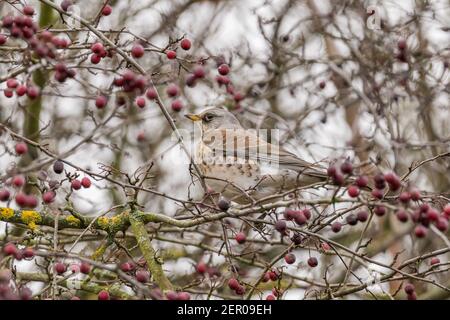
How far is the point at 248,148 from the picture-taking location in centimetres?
650

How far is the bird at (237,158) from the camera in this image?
19.7 ft

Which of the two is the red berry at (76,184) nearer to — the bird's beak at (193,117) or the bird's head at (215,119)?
Result: the bird's beak at (193,117)

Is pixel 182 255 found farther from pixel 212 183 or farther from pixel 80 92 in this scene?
pixel 80 92

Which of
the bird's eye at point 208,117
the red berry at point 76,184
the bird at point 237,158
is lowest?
the red berry at point 76,184

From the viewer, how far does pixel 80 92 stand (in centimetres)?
735

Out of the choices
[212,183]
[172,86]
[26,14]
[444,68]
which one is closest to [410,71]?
[444,68]

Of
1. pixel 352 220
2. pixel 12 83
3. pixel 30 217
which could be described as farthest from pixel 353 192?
pixel 30 217

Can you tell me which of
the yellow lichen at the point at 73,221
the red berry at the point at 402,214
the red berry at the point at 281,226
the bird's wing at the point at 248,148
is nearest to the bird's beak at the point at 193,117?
the bird's wing at the point at 248,148

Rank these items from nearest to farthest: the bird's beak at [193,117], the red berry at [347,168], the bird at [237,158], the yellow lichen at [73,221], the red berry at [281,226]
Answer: the red berry at [347,168] → the red berry at [281,226] → the yellow lichen at [73,221] → the bird at [237,158] → the bird's beak at [193,117]

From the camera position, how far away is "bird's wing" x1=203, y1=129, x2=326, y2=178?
20.1 ft
